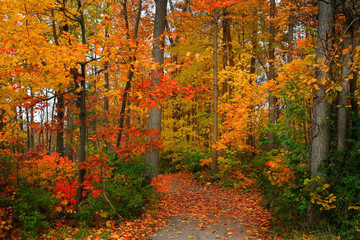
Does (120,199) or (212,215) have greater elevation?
(120,199)

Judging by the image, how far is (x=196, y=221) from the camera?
6254 mm

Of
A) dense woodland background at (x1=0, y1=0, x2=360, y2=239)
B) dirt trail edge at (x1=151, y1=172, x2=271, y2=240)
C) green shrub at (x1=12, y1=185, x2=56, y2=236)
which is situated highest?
dense woodland background at (x1=0, y1=0, x2=360, y2=239)

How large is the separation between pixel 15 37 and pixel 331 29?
5.84 m

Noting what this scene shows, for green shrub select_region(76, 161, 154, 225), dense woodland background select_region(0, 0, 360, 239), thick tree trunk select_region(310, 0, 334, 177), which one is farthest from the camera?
green shrub select_region(76, 161, 154, 225)

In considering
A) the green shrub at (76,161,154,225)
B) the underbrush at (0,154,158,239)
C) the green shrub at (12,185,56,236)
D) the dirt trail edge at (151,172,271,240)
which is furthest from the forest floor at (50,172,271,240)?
the green shrub at (12,185,56,236)

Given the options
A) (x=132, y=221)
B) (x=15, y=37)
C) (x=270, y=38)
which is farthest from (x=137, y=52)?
(x=270, y=38)

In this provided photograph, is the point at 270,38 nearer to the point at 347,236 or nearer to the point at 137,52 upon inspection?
the point at 137,52

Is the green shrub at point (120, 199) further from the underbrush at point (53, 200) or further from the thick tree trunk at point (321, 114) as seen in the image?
the thick tree trunk at point (321, 114)

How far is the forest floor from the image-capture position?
523 centimetres

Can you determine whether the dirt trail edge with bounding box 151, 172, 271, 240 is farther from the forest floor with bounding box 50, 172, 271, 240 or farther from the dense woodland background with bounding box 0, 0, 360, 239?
the dense woodland background with bounding box 0, 0, 360, 239

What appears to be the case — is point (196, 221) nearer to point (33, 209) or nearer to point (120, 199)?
point (120, 199)

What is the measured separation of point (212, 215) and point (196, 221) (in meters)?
0.71

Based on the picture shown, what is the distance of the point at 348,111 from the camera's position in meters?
4.95

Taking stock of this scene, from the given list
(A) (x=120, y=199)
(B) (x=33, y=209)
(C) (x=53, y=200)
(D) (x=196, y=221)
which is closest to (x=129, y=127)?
(A) (x=120, y=199)
